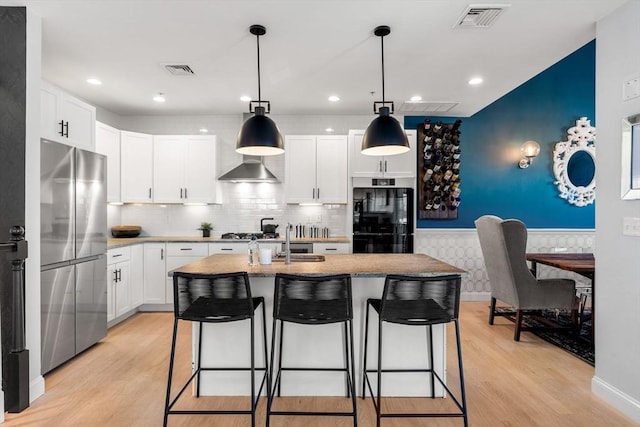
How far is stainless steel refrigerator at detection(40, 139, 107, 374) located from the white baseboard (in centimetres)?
419

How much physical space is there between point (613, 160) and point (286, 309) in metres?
2.46

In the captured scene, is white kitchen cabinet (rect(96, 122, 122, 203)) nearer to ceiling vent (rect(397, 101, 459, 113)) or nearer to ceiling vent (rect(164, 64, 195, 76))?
ceiling vent (rect(164, 64, 195, 76))

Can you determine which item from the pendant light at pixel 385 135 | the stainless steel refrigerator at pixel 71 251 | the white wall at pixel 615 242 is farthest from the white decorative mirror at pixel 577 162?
the stainless steel refrigerator at pixel 71 251

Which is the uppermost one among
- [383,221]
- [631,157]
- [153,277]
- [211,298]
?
[631,157]

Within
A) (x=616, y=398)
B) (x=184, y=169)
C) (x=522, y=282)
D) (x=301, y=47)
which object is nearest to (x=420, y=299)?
(x=616, y=398)

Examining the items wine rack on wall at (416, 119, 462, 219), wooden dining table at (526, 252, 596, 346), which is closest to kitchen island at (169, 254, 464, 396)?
wooden dining table at (526, 252, 596, 346)

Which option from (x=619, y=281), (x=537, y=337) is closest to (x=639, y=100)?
(x=619, y=281)

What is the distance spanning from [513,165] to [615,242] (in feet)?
10.1

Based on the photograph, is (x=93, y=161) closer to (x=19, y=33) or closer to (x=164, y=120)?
(x=19, y=33)

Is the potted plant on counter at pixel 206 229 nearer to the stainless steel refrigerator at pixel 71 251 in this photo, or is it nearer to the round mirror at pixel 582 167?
the stainless steel refrigerator at pixel 71 251

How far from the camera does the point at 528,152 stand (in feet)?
16.8

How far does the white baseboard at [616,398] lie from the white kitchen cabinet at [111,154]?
17.5 ft

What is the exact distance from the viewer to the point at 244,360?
100 inches

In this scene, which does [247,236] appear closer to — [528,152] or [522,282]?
[522,282]
